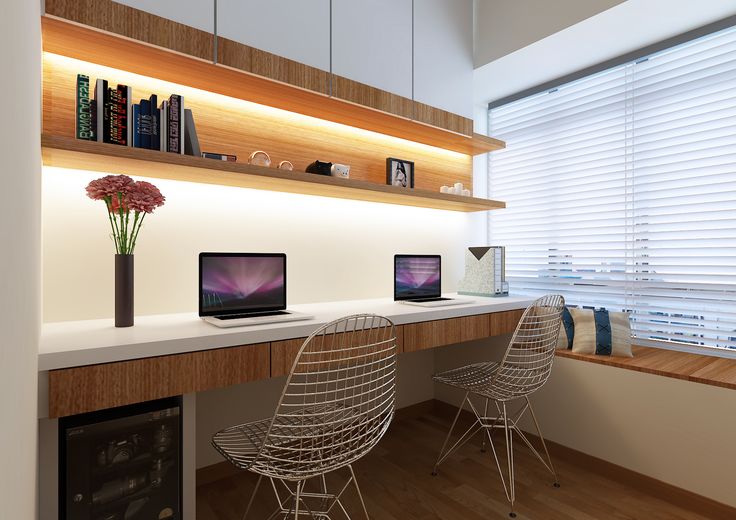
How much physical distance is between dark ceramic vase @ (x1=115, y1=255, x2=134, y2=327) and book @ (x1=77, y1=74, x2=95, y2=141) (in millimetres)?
440

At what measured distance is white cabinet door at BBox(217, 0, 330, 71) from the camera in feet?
6.25

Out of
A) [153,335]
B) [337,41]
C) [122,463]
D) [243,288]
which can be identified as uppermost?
[337,41]

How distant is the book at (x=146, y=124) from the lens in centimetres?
166

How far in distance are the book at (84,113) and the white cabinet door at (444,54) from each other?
172cm

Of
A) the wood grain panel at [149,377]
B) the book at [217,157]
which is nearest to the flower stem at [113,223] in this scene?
the book at [217,157]

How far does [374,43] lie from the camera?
2.42m

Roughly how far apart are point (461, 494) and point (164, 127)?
81.9 inches

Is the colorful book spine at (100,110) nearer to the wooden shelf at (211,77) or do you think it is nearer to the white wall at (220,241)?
Answer: the wooden shelf at (211,77)

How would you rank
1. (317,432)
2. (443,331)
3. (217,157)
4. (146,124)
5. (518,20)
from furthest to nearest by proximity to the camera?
1. (518,20)
2. (443,331)
3. (217,157)
4. (146,124)
5. (317,432)

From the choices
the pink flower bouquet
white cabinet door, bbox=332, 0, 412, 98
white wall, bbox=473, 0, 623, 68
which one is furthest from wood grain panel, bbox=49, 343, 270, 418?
white wall, bbox=473, 0, 623, 68

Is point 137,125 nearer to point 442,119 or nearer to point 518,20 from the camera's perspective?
point 442,119

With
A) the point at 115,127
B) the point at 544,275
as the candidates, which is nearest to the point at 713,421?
the point at 544,275

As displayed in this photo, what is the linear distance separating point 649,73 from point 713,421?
1.95 metres

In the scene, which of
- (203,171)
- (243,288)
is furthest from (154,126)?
(243,288)
